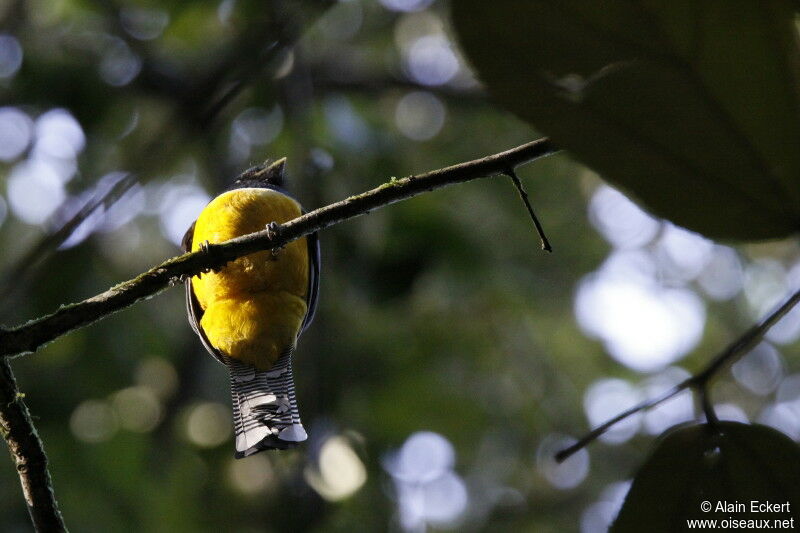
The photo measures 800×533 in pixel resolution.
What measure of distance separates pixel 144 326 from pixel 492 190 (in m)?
3.09

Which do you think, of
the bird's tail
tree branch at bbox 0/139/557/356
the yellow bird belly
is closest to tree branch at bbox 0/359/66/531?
tree branch at bbox 0/139/557/356

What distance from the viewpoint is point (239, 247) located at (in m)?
1.59

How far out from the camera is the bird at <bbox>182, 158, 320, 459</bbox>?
223cm

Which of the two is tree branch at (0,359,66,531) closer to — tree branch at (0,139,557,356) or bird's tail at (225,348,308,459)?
tree branch at (0,139,557,356)

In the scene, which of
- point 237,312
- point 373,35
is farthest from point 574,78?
point 373,35

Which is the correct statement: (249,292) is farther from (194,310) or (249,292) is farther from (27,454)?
(27,454)

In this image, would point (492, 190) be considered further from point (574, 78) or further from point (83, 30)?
point (574, 78)

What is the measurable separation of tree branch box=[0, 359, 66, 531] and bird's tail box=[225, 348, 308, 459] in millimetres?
481

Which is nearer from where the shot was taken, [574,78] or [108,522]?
[574,78]

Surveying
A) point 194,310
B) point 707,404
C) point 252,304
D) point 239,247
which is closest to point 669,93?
point 707,404

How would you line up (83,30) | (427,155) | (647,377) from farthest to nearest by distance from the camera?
(647,377) → (427,155) → (83,30)

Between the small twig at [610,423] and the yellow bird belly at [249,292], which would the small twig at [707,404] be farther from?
the yellow bird belly at [249,292]

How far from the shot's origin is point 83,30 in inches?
261

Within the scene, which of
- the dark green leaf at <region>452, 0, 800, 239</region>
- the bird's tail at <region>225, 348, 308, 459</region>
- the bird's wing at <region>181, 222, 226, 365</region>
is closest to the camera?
the dark green leaf at <region>452, 0, 800, 239</region>
